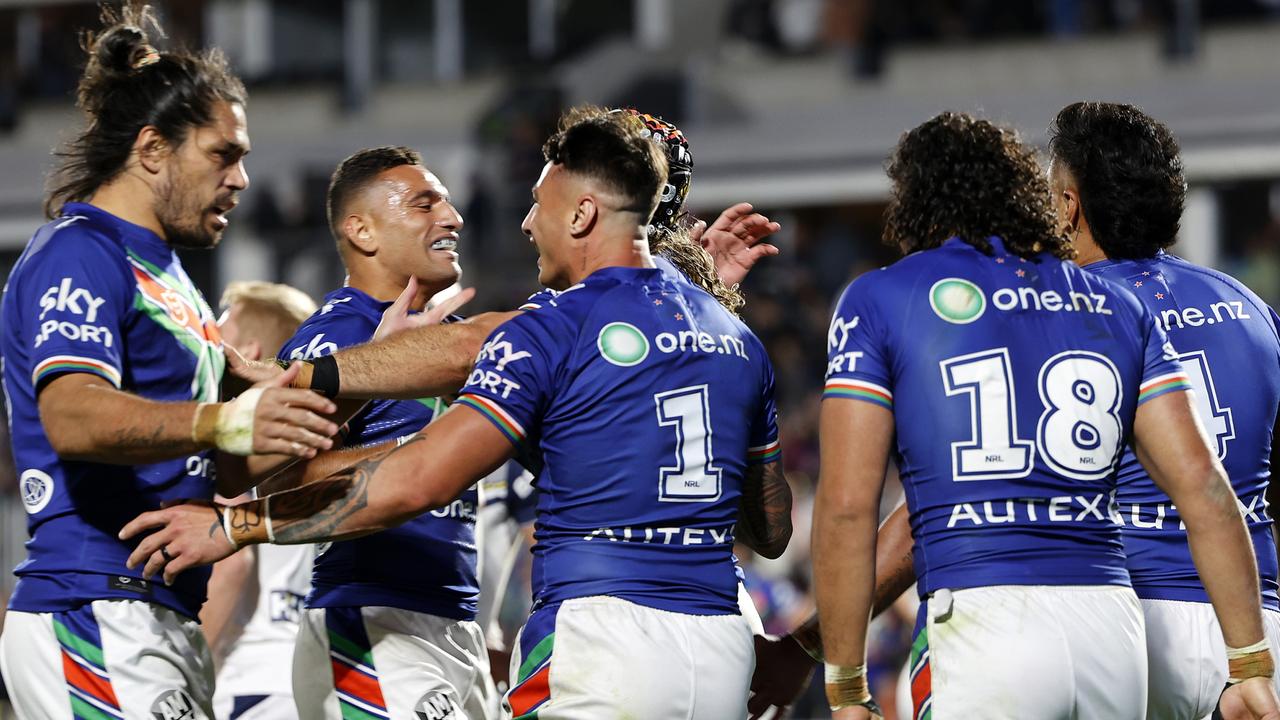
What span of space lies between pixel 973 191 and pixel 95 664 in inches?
97.9

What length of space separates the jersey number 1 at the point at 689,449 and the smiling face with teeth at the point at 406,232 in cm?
162

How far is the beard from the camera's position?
164 inches

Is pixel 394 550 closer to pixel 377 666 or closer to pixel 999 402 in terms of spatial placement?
pixel 377 666

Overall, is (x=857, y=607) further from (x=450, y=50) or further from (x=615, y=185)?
(x=450, y=50)

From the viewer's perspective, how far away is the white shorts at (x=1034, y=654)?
3607mm

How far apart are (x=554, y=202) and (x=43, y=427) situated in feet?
4.61

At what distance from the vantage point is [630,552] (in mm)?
3777

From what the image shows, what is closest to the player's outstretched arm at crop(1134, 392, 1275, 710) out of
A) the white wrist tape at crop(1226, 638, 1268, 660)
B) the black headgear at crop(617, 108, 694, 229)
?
the white wrist tape at crop(1226, 638, 1268, 660)

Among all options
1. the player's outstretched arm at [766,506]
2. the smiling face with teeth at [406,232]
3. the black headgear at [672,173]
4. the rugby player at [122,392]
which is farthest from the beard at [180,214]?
the player's outstretched arm at [766,506]

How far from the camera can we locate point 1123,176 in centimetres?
457

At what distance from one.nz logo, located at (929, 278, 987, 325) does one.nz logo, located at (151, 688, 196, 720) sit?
212cm

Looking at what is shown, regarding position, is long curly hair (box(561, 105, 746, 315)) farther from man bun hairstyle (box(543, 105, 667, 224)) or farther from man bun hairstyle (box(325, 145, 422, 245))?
man bun hairstyle (box(325, 145, 422, 245))

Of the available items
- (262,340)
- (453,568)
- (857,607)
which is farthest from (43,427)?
(262,340)

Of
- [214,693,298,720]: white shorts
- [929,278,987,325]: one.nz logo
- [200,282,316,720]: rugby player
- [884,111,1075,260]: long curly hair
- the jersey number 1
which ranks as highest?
[884,111,1075,260]: long curly hair
